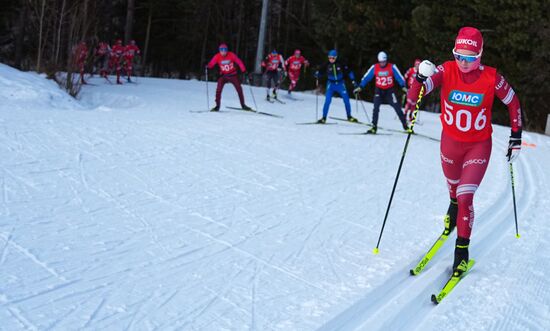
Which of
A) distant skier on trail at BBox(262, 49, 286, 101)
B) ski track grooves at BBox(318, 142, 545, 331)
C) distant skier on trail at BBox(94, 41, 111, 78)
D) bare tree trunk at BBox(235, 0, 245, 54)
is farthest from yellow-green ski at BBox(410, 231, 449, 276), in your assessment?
bare tree trunk at BBox(235, 0, 245, 54)

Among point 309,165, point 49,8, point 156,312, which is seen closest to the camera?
point 156,312

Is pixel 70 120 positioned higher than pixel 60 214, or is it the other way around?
pixel 70 120

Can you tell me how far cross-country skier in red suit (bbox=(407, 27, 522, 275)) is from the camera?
3.81 m

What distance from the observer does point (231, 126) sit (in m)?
10.8

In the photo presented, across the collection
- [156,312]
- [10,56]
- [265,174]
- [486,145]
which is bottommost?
[156,312]

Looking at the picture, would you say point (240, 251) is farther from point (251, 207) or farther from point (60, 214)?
point (60, 214)

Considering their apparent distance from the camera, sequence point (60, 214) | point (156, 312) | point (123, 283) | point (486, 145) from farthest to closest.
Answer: point (60, 214)
point (486, 145)
point (123, 283)
point (156, 312)

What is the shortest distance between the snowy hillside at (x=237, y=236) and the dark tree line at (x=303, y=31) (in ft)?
28.6

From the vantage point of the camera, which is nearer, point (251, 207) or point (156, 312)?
point (156, 312)

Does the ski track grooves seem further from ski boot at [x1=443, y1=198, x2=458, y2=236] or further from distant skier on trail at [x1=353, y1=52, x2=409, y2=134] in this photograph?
distant skier on trail at [x1=353, y1=52, x2=409, y2=134]

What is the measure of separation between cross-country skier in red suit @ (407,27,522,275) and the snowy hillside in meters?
0.53

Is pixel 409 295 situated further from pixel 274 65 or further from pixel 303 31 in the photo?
pixel 303 31

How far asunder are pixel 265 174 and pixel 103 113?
5.26 m

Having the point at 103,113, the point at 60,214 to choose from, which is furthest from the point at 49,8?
the point at 60,214
